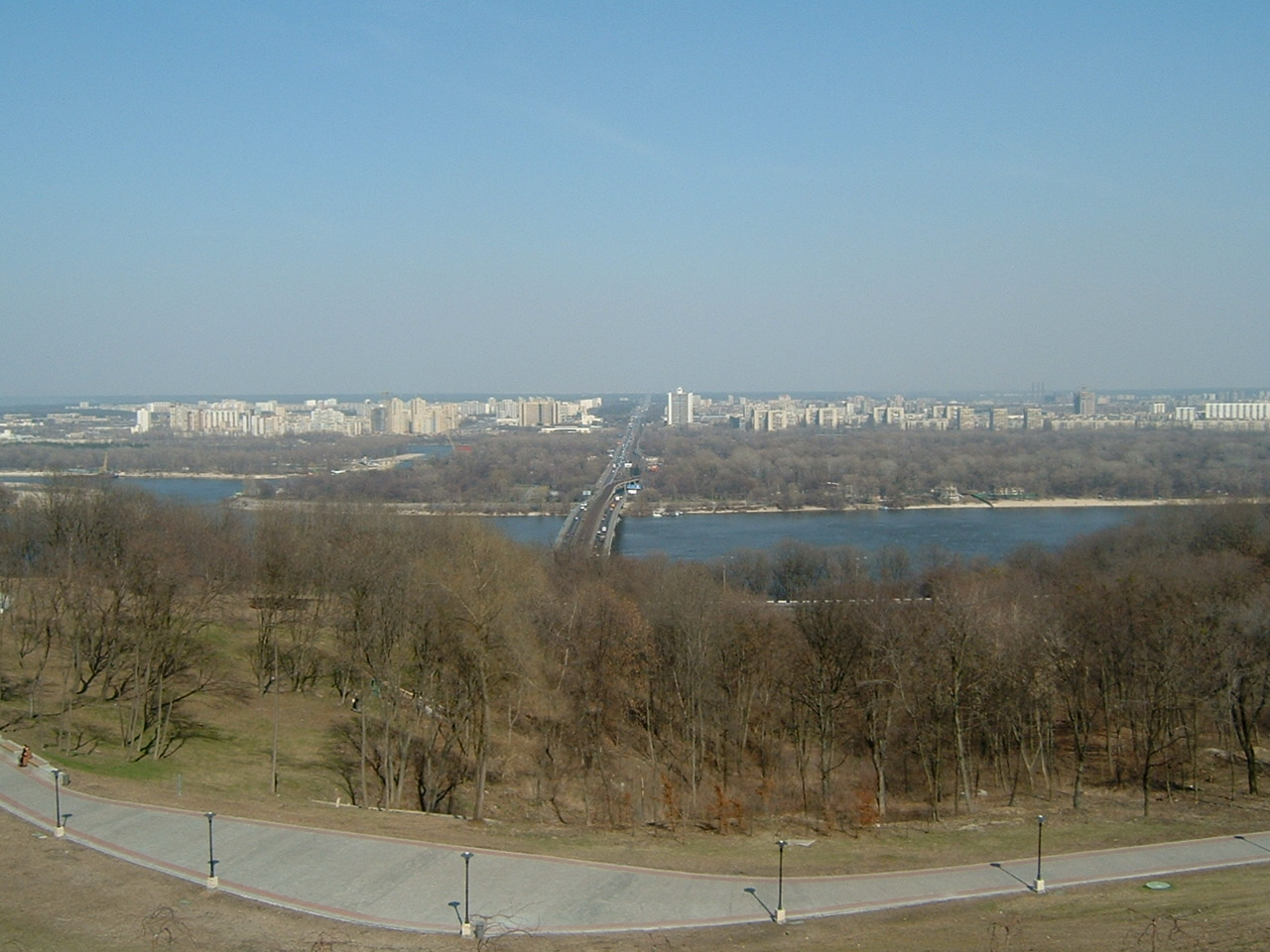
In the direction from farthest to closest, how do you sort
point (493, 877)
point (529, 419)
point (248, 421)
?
point (529, 419), point (248, 421), point (493, 877)

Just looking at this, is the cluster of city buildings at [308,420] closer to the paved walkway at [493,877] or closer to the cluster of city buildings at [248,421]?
the cluster of city buildings at [248,421]

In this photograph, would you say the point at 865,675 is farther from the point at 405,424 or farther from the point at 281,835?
the point at 405,424

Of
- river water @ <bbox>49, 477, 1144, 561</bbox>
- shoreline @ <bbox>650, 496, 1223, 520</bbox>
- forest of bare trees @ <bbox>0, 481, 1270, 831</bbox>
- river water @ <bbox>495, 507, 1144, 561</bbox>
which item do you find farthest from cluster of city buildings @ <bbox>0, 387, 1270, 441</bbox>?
forest of bare trees @ <bbox>0, 481, 1270, 831</bbox>

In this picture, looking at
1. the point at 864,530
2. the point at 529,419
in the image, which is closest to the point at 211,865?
the point at 864,530

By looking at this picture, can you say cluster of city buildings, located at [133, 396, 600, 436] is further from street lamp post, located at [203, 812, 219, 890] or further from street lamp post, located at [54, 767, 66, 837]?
street lamp post, located at [203, 812, 219, 890]

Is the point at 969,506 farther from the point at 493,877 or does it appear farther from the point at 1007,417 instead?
the point at 1007,417

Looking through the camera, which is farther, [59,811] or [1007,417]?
[1007,417]

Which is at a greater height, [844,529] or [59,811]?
[59,811]
